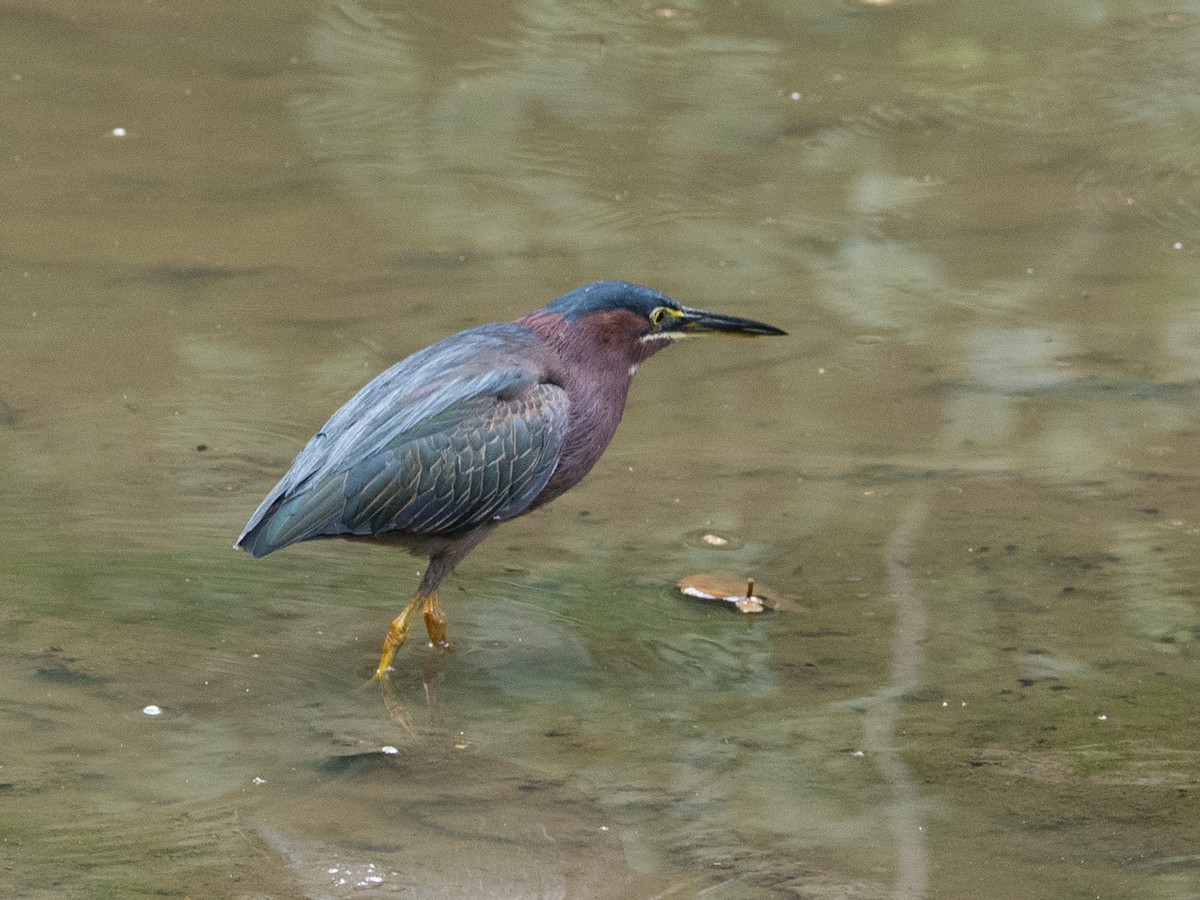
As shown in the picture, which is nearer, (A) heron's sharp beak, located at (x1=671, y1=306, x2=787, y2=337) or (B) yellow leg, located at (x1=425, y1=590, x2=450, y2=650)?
(B) yellow leg, located at (x1=425, y1=590, x2=450, y2=650)

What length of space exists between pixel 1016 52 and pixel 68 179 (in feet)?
16.1

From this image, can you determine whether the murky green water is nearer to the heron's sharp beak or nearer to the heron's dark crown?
the heron's sharp beak

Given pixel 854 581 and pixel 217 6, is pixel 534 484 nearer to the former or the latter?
pixel 854 581

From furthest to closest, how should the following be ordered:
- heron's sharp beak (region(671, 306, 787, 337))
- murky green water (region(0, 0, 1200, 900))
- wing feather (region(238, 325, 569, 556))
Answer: heron's sharp beak (region(671, 306, 787, 337))
wing feather (region(238, 325, 569, 556))
murky green water (region(0, 0, 1200, 900))

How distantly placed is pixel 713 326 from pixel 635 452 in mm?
1160

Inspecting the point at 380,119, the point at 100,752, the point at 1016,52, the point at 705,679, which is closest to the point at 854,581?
the point at 705,679

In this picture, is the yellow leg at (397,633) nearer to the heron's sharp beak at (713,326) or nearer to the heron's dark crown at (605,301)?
the heron's dark crown at (605,301)

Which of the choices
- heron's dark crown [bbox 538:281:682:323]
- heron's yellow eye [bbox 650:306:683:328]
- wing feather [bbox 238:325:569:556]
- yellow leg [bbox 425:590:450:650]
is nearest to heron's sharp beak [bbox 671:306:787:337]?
heron's yellow eye [bbox 650:306:683:328]

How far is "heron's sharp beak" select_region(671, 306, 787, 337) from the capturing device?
18.7 feet

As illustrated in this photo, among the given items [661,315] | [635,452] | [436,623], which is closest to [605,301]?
[661,315]

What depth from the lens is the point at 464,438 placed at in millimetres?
5336

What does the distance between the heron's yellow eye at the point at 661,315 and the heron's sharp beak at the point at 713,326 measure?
0.03 m

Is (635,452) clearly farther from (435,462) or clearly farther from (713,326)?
(435,462)

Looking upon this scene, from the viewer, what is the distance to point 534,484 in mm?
5406
